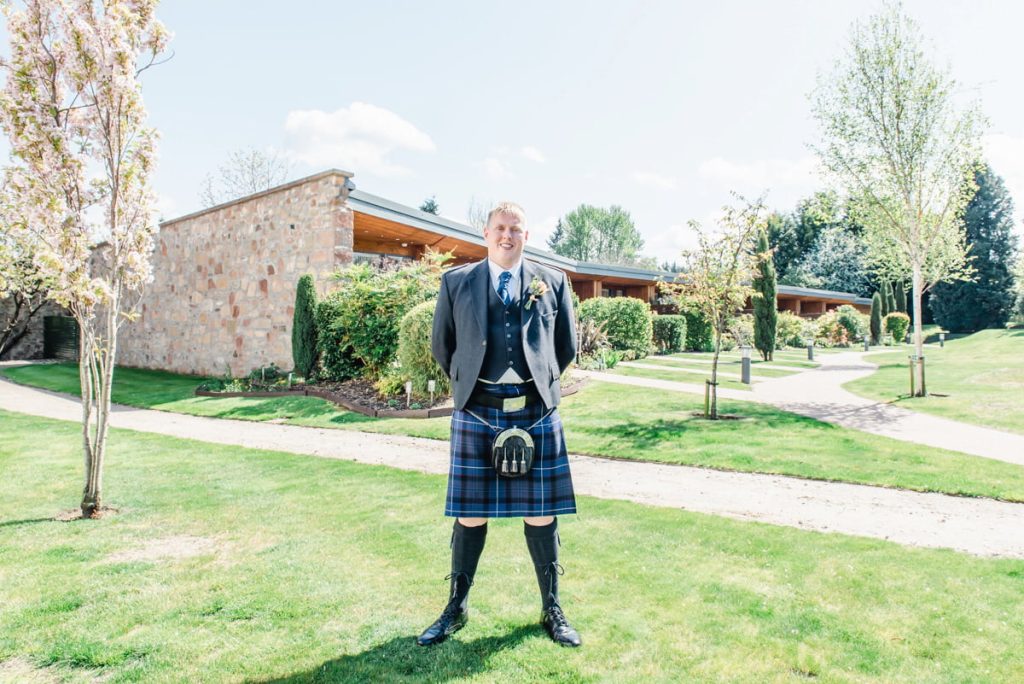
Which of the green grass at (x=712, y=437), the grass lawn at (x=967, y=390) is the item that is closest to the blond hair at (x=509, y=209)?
the green grass at (x=712, y=437)

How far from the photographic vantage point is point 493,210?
109 inches

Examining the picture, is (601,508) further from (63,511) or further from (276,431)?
(276,431)

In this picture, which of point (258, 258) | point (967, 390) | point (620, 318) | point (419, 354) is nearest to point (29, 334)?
point (258, 258)

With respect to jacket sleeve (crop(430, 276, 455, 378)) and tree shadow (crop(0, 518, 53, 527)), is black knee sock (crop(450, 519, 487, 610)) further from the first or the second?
tree shadow (crop(0, 518, 53, 527))

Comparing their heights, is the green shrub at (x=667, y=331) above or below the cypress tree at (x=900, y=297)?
below

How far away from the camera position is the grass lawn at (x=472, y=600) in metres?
2.35

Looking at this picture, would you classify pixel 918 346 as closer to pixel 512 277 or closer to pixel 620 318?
pixel 620 318

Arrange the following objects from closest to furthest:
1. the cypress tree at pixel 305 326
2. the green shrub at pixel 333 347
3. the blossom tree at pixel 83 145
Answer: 1. the blossom tree at pixel 83 145
2. the green shrub at pixel 333 347
3. the cypress tree at pixel 305 326

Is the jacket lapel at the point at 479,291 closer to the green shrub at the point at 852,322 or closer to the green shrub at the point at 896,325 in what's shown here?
the green shrub at the point at 852,322

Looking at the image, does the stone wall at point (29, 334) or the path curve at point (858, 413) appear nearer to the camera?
the path curve at point (858, 413)

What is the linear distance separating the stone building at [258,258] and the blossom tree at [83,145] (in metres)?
7.36

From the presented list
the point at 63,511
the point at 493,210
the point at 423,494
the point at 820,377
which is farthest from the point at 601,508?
the point at 820,377

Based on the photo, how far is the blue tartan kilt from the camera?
2633mm

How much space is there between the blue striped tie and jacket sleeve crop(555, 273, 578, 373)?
1.04ft
